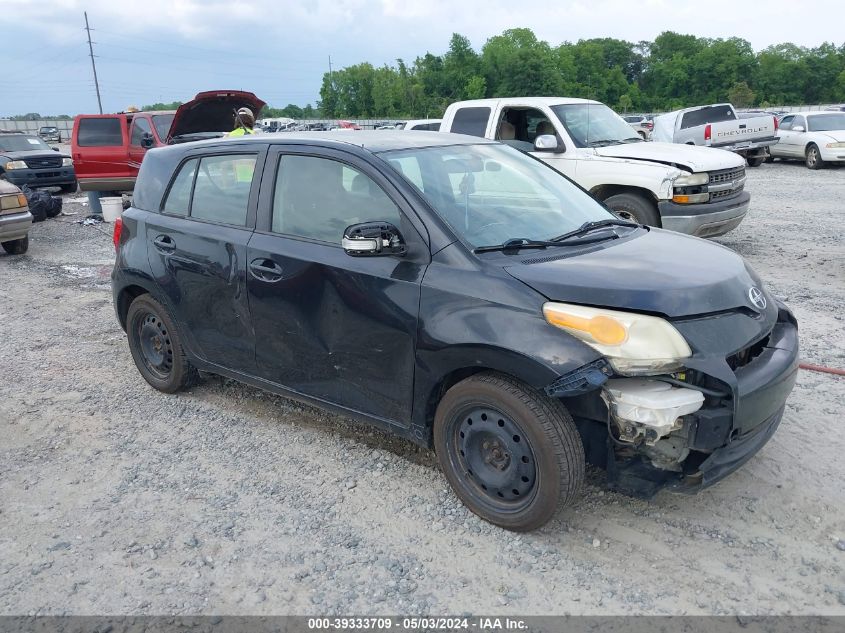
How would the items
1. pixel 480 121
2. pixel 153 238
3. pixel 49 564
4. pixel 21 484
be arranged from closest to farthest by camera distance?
1. pixel 49 564
2. pixel 21 484
3. pixel 153 238
4. pixel 480 121

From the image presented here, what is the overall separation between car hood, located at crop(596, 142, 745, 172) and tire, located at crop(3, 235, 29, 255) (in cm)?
849

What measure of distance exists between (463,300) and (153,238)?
2.55m

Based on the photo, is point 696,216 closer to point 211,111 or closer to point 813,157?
point 211,111

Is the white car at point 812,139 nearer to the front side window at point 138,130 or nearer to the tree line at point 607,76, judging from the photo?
the front side window at point 138,130

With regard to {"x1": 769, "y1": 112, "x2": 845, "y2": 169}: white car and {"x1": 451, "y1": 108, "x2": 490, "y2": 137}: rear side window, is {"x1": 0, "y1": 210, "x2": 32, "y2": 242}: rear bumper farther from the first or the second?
{"x1": 769, "y1": 112, "x2": 845, "y2": 169}: white car

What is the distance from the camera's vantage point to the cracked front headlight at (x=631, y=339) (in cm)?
291

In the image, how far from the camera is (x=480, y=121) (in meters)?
9.25

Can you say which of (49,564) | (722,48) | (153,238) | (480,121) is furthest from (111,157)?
(722,48)

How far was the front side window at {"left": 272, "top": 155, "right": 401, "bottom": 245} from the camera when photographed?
12.1 feet

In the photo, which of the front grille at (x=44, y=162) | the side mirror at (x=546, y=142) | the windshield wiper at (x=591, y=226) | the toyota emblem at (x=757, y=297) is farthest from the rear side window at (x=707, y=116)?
the toyota emblem at (x=757, y=297)

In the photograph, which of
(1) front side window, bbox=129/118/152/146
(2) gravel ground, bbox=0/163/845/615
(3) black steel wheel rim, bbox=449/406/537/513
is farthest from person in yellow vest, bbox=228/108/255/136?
(1) front side window, bbox=129/118/152/146

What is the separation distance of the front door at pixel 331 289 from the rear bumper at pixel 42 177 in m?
15.9

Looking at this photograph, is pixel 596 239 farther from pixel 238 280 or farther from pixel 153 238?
pixel 153 238

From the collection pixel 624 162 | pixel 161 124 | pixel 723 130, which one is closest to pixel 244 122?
pixel 624 162
